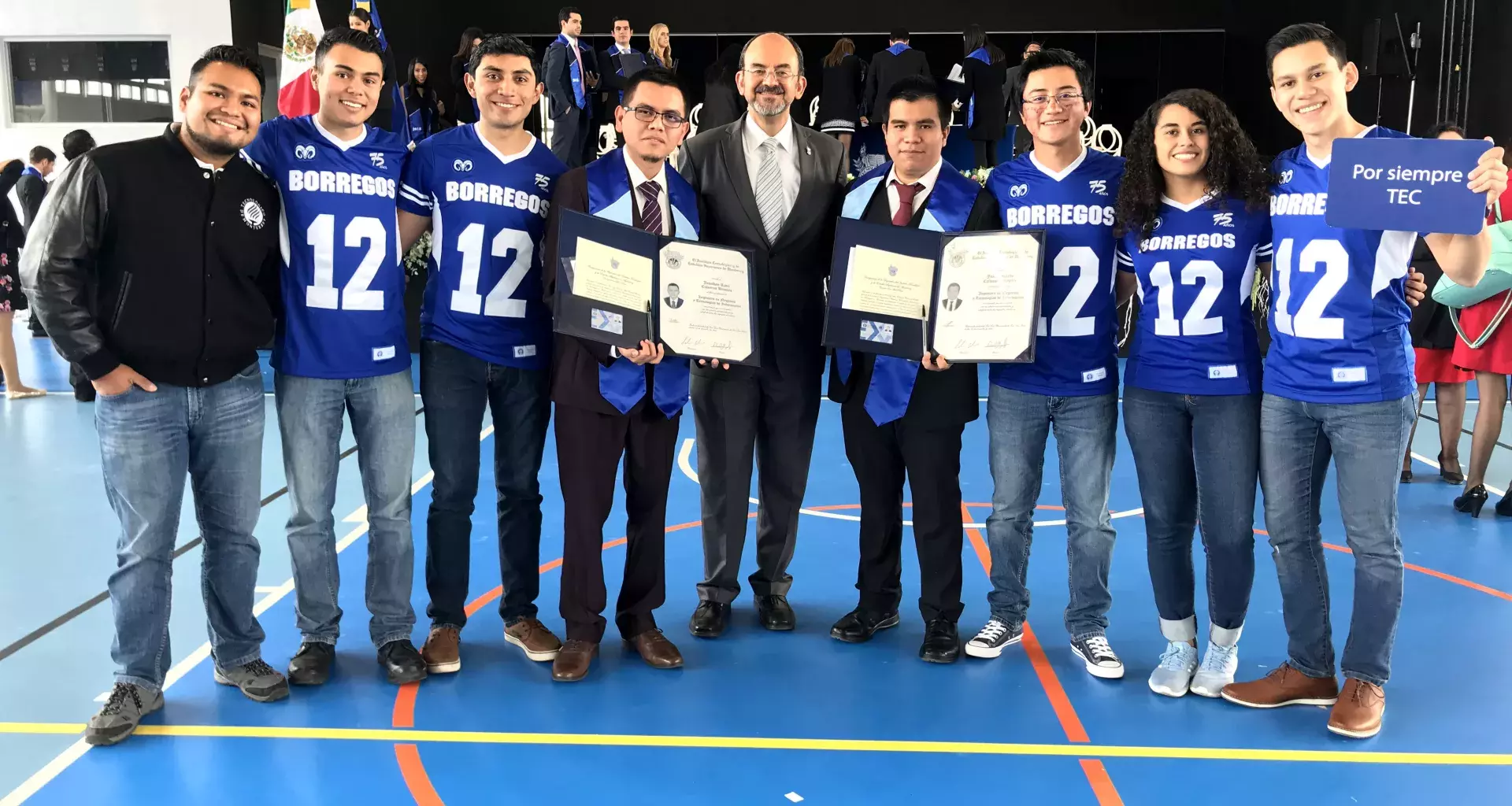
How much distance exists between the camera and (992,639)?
436 cm

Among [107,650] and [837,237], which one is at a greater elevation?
[837,237]

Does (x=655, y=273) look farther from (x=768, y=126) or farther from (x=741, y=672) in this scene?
(x=741, y=672)

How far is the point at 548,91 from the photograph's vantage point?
40.9ft

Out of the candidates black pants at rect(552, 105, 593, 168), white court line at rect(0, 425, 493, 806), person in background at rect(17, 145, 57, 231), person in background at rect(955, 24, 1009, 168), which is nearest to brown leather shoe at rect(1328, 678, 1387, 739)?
white court line at rect(0, 425, 493, 806)

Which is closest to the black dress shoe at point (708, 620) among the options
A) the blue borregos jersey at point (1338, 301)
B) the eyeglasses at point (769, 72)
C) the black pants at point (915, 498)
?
the black pants at point (915, 498)

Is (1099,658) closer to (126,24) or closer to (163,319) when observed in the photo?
(163,319)

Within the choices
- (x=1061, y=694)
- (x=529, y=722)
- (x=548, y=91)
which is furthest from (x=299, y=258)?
(x=548, y=91)

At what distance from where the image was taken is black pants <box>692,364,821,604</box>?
175 inches

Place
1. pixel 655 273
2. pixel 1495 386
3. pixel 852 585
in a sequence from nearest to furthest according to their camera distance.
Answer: pixel 655 273, pixel 852 585, pixel 1495 386

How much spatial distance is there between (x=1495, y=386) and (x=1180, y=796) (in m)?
4.35

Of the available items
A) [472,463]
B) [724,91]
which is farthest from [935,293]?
[724,91]

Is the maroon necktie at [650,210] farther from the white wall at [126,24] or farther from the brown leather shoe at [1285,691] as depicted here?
the white wall at [126,24]

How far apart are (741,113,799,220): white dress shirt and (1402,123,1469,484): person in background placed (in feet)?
13.8

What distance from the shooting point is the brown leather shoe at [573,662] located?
4.11 m
